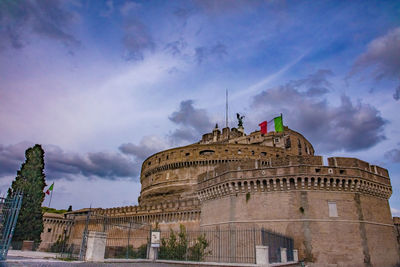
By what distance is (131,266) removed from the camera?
40.0 ft

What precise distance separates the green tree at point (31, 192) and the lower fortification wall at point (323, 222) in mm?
21703

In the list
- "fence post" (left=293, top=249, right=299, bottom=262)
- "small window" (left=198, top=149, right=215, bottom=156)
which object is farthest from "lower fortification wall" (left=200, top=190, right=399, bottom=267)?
"small window" (left=198, top=149, right=215, bottom=156)

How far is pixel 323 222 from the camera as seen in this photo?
53.8ft

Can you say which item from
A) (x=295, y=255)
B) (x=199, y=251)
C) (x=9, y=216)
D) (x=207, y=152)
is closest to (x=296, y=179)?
(x=295, y=255)

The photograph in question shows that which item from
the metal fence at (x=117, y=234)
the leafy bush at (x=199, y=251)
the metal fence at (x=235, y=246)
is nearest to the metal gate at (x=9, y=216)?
the metal fence at (x=235, y=246)

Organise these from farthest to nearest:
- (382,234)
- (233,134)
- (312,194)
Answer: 1. (233,134)
2. (382,234)
3. (312,194)

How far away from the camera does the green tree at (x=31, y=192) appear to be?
28.9m

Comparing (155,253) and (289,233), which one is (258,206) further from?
(155,253)

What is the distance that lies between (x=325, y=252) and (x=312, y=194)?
10.3 feet

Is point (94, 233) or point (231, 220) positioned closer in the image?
point (94, 233)

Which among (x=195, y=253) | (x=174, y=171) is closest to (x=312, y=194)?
(x=195, y=253)

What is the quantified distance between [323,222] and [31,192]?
28161 mm

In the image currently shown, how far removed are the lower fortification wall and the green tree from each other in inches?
854

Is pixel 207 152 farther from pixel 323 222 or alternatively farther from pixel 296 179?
pixel 323 222
